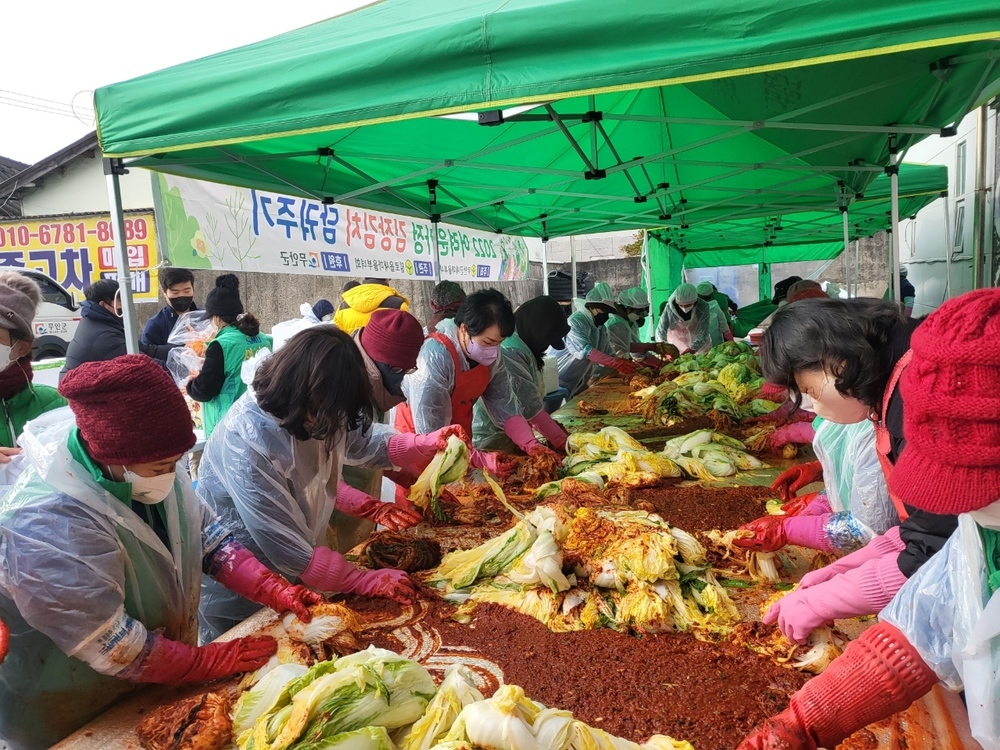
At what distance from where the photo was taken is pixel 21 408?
3.06 metres

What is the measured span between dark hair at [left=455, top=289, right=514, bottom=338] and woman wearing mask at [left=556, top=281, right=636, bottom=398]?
426 centimetres

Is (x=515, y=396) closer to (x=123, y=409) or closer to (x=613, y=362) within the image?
(x=123, y=409)

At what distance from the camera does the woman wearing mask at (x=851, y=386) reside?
69.2 inches

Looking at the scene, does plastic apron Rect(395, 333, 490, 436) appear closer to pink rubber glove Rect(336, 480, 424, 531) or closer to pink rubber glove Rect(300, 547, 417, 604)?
pink rubber glove Rect(336, 480, 424, 531)

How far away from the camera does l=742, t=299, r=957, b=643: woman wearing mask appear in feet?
5.76

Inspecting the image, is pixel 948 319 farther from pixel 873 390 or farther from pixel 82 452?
pixel 82 452

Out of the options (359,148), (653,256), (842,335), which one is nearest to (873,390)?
(842,335)

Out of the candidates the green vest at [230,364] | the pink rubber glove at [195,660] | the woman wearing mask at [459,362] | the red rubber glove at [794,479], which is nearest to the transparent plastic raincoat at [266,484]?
the pink rubber glove at [195,660]

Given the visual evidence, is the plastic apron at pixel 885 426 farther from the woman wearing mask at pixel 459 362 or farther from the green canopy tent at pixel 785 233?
the green canopy tent at pixel 785 233

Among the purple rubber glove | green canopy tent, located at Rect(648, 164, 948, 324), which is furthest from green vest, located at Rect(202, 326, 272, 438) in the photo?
green canopy tent, located at Rect(648, 164, 948, 324)

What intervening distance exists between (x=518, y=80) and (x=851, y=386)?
1564 mm

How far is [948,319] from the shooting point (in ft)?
3.81

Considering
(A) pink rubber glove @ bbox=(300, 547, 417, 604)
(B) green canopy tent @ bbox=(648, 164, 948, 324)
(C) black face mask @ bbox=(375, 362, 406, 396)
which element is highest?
(B) green canopy tent @ bbox=(648, 164, 948, 324)

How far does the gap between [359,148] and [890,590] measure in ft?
15.5
